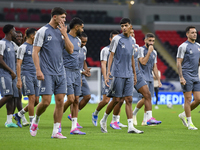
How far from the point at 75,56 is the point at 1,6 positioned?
86.6 ft

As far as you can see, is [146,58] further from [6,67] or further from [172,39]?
[172,39]

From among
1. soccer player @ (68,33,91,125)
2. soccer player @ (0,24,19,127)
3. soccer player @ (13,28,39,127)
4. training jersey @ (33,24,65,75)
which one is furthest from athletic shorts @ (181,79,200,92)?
soccer player @ (0,24,19,127)

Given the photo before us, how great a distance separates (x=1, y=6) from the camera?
105 feet

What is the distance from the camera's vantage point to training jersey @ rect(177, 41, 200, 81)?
873 cm

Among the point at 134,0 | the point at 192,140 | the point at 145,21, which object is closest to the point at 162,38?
the point at 145,21

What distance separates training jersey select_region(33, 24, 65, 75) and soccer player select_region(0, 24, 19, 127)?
8.63 ft

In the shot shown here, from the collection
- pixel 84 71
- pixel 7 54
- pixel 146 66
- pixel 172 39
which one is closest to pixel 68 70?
pixel 84 71

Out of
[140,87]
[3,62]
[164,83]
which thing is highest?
[3,62]

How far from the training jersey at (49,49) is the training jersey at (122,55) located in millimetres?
1624

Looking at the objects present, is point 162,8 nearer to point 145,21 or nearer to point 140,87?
point 145,21

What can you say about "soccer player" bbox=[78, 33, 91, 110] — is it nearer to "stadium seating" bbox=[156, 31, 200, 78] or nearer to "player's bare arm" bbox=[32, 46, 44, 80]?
"player's bare arm" bbox=[32, 46, 44, 80]

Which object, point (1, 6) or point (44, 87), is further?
point (1, 6)

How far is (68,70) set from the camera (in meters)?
7.56

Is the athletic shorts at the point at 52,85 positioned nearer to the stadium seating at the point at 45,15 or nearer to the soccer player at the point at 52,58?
the soccer player at the point at 52,58
